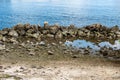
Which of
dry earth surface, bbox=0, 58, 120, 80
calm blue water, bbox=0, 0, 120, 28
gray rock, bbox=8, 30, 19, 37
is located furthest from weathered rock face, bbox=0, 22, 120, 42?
calm blue water, bbox=0, 0, 120, 28

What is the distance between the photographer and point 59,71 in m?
26.2

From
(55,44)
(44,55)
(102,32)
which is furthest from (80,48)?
(102,32)

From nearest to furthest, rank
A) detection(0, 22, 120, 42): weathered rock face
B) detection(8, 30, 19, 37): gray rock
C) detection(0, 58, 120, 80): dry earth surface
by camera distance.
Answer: detection(0, 58, 120, 80): dry earth surface → detection(8, 30, 19, 37): gray rock → detection(0, 22, 120, 42): weathered rock face

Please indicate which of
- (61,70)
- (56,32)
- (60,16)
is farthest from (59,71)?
(60,16)

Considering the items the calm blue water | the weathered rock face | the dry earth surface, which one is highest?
the dry earth surface

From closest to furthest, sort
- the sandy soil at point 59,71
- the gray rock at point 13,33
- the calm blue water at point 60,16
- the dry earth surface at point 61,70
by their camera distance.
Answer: the sandy soil at point 59,71
the dry earth surface at point 61,70
the gray rock at point 13,33
the calm blue water at point 60,16

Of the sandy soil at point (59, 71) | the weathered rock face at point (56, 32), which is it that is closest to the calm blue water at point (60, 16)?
the weathered rock face at point (56, 32)

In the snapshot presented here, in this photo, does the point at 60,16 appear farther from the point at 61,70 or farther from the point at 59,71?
the point at 59,71

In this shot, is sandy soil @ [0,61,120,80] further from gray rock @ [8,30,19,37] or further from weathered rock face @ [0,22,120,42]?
gray rock @ [8,30,19,37]

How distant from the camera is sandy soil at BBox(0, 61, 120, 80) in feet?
79.7

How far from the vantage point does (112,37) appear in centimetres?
4678

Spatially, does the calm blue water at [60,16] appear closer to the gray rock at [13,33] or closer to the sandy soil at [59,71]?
the gray rock at [13,33]

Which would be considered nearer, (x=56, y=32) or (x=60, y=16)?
(x=56, y=32)

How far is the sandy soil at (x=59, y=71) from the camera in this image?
24297mm
